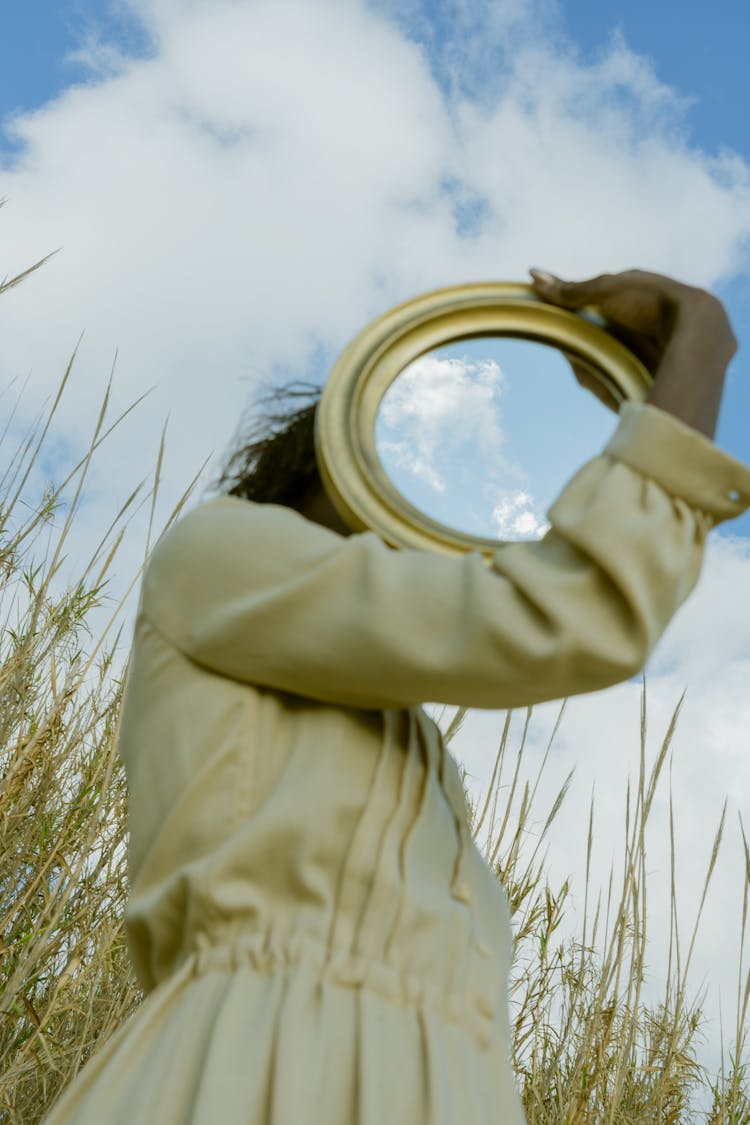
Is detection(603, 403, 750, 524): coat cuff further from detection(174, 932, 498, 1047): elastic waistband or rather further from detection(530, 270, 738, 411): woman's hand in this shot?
detection(174, 932, 498, 1047): elastic waistband

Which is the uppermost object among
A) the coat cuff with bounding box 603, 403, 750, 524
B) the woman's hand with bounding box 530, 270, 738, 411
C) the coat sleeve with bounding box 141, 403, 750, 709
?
the woman's hand with bounding box 530, 270, 738, 411

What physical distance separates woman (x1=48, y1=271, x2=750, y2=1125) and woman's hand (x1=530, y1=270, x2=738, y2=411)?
2cm

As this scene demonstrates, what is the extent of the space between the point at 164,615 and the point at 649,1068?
1.74 metres

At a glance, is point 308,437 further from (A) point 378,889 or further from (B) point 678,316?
(A) point 378,889

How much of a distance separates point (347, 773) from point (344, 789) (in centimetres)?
2

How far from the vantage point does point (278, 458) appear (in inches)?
44.6

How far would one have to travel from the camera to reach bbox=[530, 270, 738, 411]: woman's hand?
90 cm

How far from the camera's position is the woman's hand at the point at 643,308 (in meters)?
0.90

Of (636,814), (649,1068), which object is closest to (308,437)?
(636,814)

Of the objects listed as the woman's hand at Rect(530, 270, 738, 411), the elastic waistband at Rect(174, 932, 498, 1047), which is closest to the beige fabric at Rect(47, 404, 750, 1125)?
the elastic waistband at Rect(174, 932, 498, 1047)

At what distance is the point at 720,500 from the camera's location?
805 mm

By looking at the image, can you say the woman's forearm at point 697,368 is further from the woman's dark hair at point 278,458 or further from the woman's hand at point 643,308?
the woman's dark hair at point 278,458

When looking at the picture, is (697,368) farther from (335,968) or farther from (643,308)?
(335,968)

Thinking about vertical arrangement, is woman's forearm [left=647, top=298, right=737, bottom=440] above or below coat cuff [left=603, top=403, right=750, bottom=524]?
above
